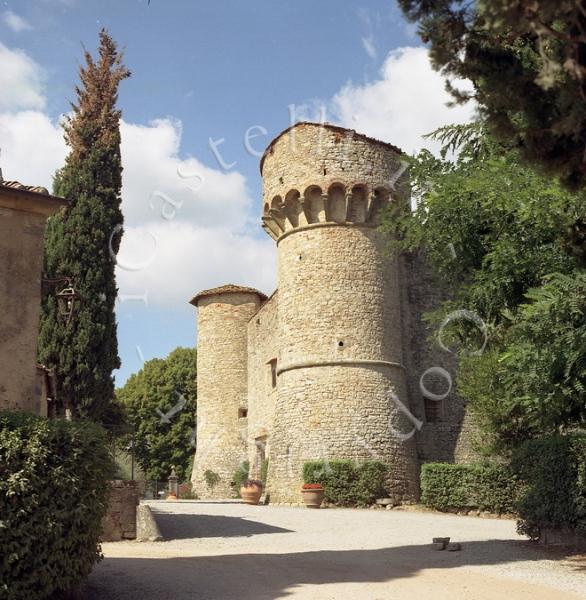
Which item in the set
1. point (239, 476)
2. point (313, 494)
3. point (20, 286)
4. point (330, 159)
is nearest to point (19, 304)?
point (20, 286)

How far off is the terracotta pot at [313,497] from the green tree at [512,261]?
24.9 feet

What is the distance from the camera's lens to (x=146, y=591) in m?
7.08

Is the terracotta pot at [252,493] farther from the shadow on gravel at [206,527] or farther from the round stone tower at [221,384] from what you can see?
the round stone tower at [221,384]

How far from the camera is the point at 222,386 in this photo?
3019cm

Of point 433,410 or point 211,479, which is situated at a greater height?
point 433,410

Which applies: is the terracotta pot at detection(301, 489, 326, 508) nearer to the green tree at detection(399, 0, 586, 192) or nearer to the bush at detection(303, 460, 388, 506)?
the bush at detection(303, 460, 388, 506)

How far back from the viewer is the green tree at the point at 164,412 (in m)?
37.0

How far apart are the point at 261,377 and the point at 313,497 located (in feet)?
28.0

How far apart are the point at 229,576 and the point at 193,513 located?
358 inches

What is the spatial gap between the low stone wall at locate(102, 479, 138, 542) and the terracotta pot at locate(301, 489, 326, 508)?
27.8 feet

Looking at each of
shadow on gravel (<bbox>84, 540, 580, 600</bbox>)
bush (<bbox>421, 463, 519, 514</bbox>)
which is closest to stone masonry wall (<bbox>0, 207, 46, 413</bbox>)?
shadow on gravel (<bbox>84, 540, 580, 600</bbox>)

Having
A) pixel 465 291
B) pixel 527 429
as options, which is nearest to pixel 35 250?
pixel 465 291

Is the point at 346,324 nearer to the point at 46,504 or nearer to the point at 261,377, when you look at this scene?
the point at 261,377

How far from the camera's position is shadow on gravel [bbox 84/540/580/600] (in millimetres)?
7113
